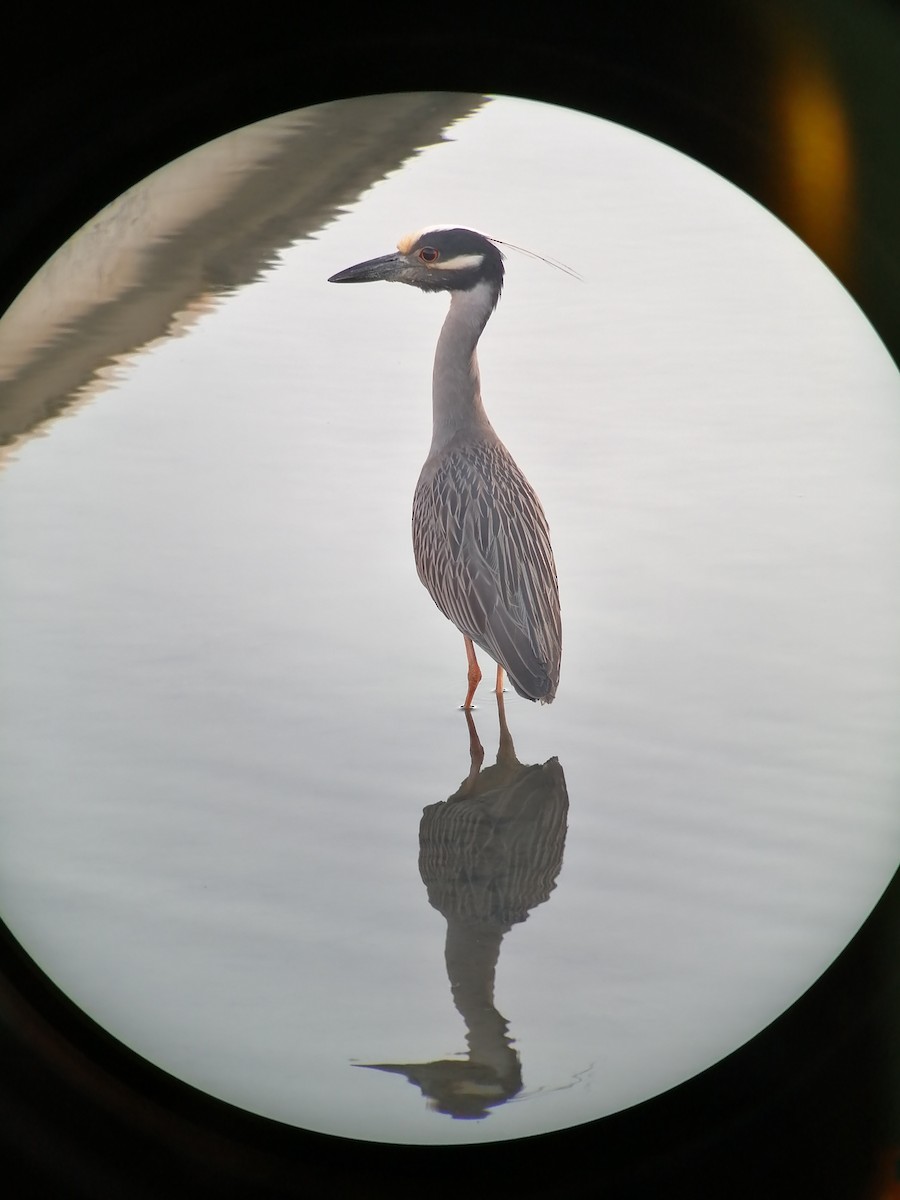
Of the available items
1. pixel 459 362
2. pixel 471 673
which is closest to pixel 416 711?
pixel 471 673

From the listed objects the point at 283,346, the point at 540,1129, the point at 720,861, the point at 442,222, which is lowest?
the point at 540,1129

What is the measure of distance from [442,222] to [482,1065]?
2.05 feet

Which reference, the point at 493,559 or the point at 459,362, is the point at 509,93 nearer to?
A: the point at 459,362

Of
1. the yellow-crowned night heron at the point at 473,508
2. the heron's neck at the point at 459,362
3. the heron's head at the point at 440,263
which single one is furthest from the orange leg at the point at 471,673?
the heron's head at the point at 440,263

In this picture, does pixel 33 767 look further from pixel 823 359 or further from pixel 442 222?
pixel 823 359

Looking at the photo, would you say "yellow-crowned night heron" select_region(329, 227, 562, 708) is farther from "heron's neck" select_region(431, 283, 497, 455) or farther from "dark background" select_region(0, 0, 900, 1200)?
"dark background" select_region(0, 0, 900, 1200)

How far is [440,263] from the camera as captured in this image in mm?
794

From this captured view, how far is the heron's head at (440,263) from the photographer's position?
79cm

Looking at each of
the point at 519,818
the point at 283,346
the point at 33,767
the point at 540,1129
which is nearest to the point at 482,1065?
the point at 540,1129

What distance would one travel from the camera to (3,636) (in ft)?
2.72

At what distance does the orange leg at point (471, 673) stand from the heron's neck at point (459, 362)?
0.52 ft

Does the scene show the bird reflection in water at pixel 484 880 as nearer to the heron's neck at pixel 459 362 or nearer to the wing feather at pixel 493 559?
the wing feather at pixel 493 559

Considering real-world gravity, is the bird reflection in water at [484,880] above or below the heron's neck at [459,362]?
below

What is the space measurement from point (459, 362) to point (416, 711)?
266mm
